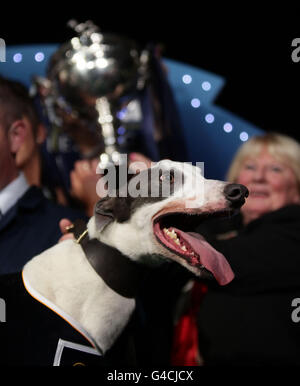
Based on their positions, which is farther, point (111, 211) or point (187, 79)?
point (187, 79)

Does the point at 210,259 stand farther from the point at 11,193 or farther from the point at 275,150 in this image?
the point at 275,150

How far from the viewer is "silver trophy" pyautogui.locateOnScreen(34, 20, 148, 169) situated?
5.28 feet

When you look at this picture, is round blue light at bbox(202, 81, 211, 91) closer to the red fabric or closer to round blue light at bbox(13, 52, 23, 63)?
round blue light at bbox(13, 52, 23, 63)

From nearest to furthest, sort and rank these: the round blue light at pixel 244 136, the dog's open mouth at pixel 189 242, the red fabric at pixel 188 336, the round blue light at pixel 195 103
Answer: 1. the dog's open mouth at pixel 189 242
2. the red fabric at pixel 188 336
3. the round blue light at pixel 244 136
4. the round blue light at pixel 195 103

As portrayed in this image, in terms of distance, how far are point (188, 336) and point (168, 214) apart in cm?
70

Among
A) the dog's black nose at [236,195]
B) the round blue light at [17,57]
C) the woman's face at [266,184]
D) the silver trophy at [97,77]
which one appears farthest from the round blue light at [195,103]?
the dog's black nose at [236,195]

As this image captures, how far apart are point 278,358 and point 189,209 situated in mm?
594

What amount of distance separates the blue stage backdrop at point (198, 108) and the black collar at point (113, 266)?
1.15m

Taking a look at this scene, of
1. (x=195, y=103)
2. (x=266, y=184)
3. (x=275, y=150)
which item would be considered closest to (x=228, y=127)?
(x=195, y=103)

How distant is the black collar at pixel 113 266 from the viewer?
31.0 inches

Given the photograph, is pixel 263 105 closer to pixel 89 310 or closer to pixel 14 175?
pixel 14 175

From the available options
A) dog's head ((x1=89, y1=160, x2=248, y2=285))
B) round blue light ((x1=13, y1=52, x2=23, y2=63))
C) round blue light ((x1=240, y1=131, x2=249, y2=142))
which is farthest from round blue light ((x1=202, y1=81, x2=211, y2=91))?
dog's head ((x1=89, y1=160, x2=248, y2=285))

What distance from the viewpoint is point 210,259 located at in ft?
2.34

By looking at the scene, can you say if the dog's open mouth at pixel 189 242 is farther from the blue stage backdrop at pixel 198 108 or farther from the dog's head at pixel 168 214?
the blue stage backdrop at pixel 198 108
